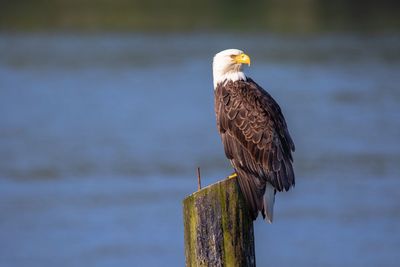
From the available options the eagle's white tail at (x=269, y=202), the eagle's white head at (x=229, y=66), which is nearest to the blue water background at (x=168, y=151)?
the eagle's white head at (x=229, y=66)

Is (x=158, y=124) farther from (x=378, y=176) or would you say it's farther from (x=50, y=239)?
(x=50, y=239)

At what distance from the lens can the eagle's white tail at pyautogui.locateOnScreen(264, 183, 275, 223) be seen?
563 centimetres

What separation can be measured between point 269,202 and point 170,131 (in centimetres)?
1260

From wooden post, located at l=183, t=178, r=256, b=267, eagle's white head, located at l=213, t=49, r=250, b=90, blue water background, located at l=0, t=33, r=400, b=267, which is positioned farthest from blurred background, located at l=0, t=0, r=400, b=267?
wooden post, located at l=183, t=178, r=256, b=267

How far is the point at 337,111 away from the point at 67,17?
1961 cm

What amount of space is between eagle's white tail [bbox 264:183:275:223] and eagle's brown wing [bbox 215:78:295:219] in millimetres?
36

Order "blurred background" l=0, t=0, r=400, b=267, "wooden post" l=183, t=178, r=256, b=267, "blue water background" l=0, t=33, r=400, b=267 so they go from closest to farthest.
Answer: "wooden post" l=183, t=178, r=256, b=267 < "blue water background" l=0, t=33, r=400, b=267 < "blurred background" l=0, t=0, r=400, b=267

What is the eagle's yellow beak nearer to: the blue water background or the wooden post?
the wooden post

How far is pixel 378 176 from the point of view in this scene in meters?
14.5

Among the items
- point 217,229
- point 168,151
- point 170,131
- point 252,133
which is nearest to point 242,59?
point 252,133

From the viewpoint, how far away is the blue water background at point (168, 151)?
11.8m

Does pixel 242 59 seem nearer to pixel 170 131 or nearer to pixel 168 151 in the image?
pixel 168 151

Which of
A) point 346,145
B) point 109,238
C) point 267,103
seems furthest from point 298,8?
point 267,103

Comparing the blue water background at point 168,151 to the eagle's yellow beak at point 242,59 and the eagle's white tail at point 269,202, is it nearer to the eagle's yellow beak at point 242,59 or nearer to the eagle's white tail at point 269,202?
the eagle's yellow beak at point 242,59
